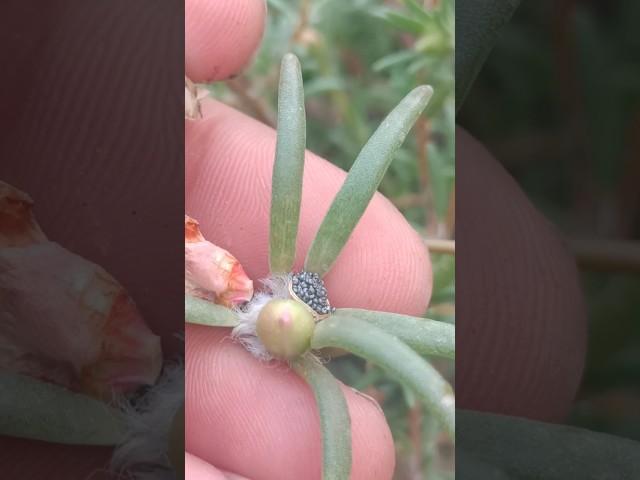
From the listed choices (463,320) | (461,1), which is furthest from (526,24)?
(463,320)

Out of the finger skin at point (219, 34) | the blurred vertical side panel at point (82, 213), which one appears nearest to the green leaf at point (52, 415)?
the blurred vertical side panel at point (82, 213)

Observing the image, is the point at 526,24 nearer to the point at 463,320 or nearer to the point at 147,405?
the point at 463,320

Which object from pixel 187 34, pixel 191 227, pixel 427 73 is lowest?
pixel 191 227

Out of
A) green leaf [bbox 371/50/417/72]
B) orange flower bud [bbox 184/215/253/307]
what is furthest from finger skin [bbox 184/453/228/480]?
green leaf [bbox 371/50/417/72]

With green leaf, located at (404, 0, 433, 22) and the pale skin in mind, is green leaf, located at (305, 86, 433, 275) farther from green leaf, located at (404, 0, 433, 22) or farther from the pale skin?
green leaf, located at (404, 0, 433, 22)

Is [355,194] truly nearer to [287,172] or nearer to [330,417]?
[287,172]

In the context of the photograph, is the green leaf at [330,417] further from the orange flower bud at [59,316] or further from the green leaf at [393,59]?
the green leaf at [393,59]
